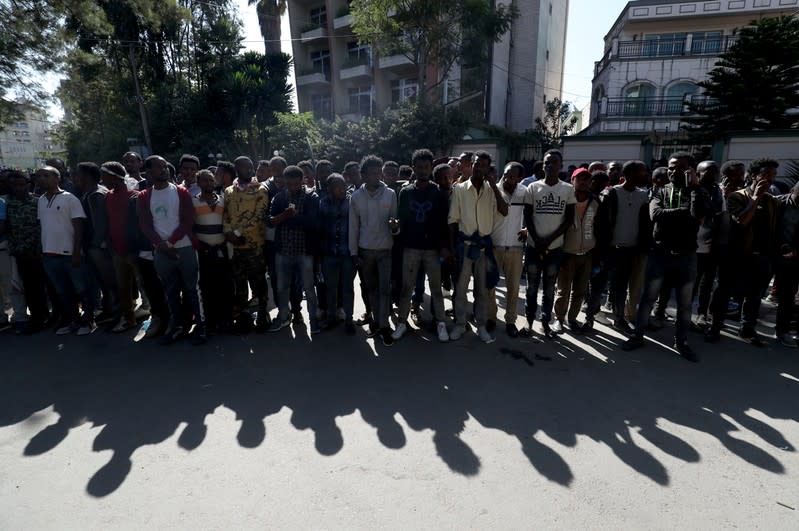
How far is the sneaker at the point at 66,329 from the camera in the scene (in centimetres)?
501

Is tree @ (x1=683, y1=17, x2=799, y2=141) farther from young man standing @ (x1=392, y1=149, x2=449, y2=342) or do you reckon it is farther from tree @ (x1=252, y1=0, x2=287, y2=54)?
tree @ (x1=252, y1=0, x2=287, y2=54)

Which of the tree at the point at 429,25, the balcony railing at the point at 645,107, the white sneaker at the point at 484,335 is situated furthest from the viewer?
the balcony railing at the point at 645,107

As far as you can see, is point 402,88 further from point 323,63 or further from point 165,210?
point 165,210

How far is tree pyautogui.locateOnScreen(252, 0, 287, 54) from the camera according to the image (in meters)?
25.5

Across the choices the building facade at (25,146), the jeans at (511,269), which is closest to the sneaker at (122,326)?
the jeans at (511,269)

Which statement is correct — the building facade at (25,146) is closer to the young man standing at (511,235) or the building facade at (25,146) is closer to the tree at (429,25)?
the tree at (429,25)

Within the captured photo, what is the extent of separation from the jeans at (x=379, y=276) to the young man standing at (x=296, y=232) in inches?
25.4

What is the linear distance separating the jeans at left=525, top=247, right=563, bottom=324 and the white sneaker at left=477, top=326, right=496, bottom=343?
1.81 feet

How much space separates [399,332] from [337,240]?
1300 mm

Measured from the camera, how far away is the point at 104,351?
451 centimetres

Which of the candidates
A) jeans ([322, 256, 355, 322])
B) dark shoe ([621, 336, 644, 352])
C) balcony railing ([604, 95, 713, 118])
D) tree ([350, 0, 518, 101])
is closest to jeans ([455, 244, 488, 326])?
jeans ([322, 256, 355, 322])

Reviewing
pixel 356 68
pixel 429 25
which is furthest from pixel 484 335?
pixel 356 68

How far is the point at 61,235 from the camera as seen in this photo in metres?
4.76

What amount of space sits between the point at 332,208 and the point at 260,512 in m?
3.23
